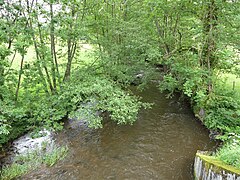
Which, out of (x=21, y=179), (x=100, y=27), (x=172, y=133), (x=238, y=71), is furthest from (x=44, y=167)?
(x=238, y=71)

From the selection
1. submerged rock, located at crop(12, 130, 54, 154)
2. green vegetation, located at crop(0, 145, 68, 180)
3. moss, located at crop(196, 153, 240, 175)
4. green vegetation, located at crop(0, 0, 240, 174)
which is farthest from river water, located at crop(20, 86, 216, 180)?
moss, located at crop(196, 153, 240, 175)

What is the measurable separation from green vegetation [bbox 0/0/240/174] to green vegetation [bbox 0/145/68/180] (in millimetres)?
915

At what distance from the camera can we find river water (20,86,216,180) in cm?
705

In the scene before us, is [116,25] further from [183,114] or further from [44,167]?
[44,167]

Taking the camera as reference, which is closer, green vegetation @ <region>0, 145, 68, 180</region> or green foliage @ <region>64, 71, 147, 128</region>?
green vegetation @ <region>0, 145, 68, 180</region>

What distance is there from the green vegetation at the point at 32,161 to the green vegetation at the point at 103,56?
915mm

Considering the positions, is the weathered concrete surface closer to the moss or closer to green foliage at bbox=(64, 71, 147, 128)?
the moss

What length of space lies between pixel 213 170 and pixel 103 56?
6.22 m

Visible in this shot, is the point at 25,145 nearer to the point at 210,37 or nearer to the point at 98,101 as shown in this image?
the point at 98,101

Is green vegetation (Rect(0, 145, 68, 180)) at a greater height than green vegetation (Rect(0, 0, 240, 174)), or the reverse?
green vegetation (Rect(0, 0, 240, 174))

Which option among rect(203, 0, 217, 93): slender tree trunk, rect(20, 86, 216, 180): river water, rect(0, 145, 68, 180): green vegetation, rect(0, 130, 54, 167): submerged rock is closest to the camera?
rect(0, 145, 68, 180): green vegetation

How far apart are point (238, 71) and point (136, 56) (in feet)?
15.0

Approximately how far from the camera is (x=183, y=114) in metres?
11.4

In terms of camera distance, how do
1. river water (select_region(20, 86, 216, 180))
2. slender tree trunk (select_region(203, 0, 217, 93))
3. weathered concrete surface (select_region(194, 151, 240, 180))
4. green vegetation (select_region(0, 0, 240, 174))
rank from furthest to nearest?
1. slender tree trunk (select_region(203, 0, 217, 93))
2. green vegetation (select_region(0, 0, 240, 174))
3. river water (select_region(20, 86, 216, 180))
4. weathered concrete surface (select_region(194, 151, 240, 180))
